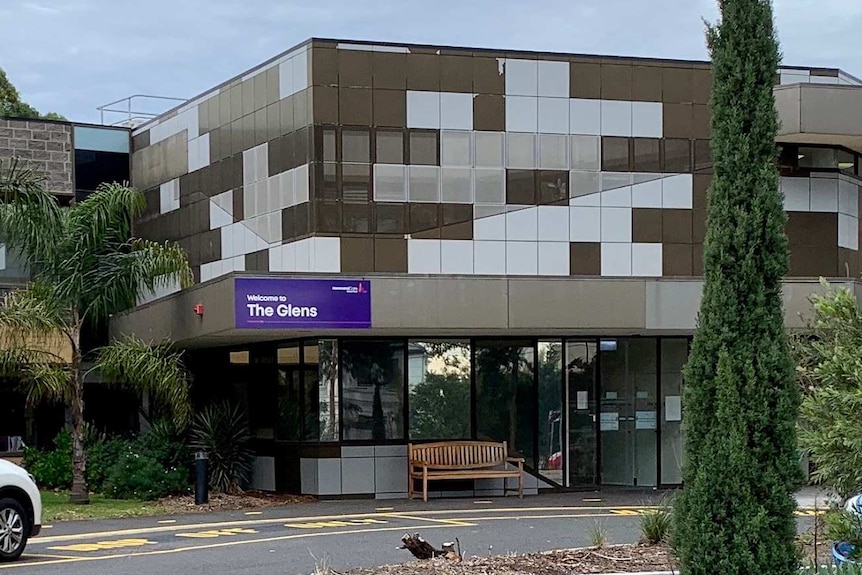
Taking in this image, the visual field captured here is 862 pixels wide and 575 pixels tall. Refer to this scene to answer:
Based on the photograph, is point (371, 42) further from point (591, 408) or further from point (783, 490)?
point (783, 490)

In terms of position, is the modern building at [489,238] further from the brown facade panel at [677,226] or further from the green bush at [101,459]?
the green bush at [101,459]

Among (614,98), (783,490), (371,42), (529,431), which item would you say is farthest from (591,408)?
(783,490)

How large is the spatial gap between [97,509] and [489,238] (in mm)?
8082

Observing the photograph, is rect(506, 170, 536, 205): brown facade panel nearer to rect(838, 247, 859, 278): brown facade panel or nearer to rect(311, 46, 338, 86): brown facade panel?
rect(311, 46, 338, 86): brown facade panel

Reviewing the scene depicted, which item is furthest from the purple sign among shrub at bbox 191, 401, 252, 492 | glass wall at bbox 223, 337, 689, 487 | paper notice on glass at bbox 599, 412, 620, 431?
paper notice on glass at bbox 599, 412, 620, 431

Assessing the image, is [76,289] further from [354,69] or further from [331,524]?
[331,524]

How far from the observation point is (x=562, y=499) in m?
21.9

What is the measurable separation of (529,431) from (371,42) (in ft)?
24.3

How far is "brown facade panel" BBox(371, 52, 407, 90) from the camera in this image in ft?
73.7

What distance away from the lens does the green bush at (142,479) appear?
2242cm

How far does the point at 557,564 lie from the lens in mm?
12000

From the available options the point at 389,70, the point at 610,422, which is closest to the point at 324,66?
the point at 389,70

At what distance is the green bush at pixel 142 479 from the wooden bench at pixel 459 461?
414 centimetres

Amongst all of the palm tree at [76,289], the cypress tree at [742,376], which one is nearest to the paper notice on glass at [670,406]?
the palm tree at [76,289]
